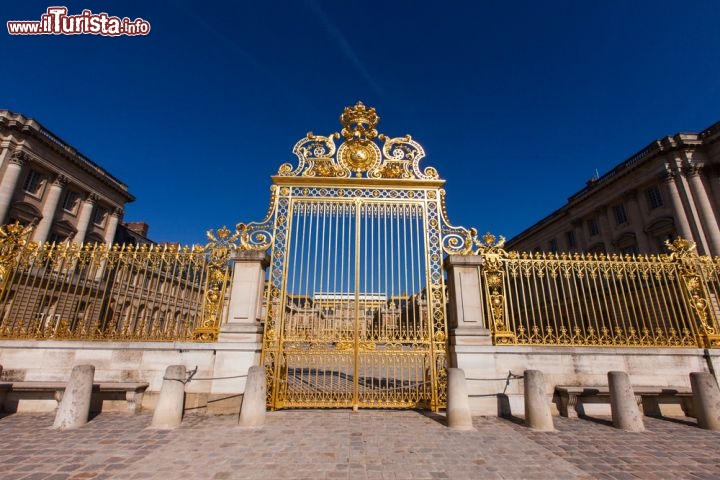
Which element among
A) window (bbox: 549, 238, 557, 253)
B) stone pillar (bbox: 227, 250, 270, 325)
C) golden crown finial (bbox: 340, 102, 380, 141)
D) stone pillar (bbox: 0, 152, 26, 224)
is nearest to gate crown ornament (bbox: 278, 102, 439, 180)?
golden crown finial (bbox: 340, 102, 380, 141)

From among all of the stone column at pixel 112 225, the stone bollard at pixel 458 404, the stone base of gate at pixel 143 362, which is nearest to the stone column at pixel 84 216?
the stone column at pixel 112 225

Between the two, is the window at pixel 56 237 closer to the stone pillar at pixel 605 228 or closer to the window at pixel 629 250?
the stone pillar at pixel 605 228

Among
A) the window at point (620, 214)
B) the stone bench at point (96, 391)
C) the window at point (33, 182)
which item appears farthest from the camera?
the window at point (620, 214)

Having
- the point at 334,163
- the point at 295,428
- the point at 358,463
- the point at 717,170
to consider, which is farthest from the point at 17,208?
the point at 717,170

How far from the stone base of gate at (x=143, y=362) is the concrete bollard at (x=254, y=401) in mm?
1162

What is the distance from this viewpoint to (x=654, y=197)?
2492cm

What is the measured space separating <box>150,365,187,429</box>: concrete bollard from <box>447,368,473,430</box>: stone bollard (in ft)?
17.3

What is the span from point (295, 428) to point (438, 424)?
2831 mm

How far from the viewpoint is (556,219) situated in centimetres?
3378

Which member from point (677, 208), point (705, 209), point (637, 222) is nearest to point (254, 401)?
point (677, 208)

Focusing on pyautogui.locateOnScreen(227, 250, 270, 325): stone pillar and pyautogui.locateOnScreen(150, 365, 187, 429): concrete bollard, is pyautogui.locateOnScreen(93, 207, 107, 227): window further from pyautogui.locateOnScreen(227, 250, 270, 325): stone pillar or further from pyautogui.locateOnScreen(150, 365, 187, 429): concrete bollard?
pyautogui.locateOnScreen(150, 365, 187, 429): concrete bollard

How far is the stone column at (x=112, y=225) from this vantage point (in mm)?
31769

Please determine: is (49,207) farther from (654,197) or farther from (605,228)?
(654,197)

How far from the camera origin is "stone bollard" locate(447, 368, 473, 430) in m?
6.42
